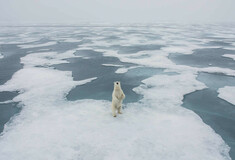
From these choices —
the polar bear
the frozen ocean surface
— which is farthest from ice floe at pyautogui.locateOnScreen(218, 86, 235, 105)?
the polar bear

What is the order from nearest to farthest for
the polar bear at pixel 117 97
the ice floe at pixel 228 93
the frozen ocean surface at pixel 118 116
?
the frozen ocean surface at pixel 118 116 → the polar bear at pixel 117 97 → the ice floe at pixel 228 93

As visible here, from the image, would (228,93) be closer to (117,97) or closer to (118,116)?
(118,116)

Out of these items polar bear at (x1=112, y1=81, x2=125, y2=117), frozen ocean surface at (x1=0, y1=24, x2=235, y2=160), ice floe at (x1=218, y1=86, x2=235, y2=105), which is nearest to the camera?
frozen ocean surface at (x1=0, y1=24, x2=235, y2=160)

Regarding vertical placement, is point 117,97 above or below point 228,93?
above

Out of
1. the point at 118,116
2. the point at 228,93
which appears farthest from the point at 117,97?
the point at 228,93

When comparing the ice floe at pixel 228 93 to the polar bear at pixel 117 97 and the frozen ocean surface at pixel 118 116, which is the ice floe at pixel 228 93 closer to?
the frozen ocean surface at pixel 118 116

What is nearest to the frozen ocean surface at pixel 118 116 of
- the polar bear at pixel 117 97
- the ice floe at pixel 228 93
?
the ice floe at pixel 228 93

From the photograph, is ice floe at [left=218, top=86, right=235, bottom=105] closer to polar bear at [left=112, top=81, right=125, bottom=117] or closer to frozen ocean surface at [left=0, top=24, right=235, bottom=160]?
frozen ocean surface at [left=0, top=24, right=235, bottom=160]

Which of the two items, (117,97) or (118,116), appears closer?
(117,97)

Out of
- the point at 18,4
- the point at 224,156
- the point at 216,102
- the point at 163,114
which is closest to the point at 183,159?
the point at 224,156

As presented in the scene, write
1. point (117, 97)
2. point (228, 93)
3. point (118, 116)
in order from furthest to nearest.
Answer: point (228, 93) < point (118, 116) < point (117, 97)

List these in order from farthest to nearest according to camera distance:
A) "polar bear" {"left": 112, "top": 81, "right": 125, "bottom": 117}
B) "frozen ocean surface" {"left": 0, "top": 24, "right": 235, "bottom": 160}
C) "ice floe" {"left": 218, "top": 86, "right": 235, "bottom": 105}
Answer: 1. "ice floe" {"left": 218, "top": 86, "right": 235, "bottom": 105}
2. "polar bear" {"left": 112, "top": 81, "right": 125, "bottom": 117}
3. "frozen ocean surface" {"left": 0, "top": 24, "right": 235, "bottom": 160}

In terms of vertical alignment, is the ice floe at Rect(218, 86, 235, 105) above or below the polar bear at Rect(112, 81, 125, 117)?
below

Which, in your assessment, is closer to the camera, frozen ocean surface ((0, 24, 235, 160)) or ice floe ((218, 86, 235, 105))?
frozen ocean surface ((0, 24, 235, 160))
